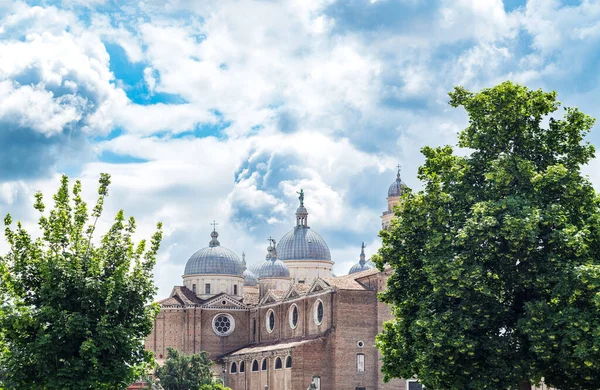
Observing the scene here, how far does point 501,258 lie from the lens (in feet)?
92.3

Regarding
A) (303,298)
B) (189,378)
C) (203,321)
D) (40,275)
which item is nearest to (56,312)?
(40,275)

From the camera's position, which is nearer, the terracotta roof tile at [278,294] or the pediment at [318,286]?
the pediment at [318,286]

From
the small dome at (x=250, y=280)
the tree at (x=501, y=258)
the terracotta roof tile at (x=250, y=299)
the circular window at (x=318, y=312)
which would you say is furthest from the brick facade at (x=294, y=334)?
the tree at (x=501, y=258)

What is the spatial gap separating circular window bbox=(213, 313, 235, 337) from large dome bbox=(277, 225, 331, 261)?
40.3 feet

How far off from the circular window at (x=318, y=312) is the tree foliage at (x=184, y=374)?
13416 mm

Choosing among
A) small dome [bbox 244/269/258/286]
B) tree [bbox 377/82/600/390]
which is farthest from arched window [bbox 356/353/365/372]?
tree [bbox 377/82/600/390]

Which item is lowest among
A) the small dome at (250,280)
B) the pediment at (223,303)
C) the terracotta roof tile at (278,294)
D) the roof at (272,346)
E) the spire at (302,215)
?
the roof at (272,346)

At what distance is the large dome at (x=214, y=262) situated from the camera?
87.4 m

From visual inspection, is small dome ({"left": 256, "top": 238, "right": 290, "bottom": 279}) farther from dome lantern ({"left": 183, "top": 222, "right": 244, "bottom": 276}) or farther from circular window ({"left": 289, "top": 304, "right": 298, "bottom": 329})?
circular window ({"left": 289, "top": 304, "right": 298, "bottom": 329})

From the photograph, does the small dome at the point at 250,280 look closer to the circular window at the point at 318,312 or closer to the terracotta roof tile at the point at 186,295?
the terracotta roof tile at the point at 186,295

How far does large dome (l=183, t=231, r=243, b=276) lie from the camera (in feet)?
287

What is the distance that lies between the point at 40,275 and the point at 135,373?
13.1 ft

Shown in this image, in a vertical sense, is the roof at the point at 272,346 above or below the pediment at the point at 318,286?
below

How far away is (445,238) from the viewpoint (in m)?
28.7
